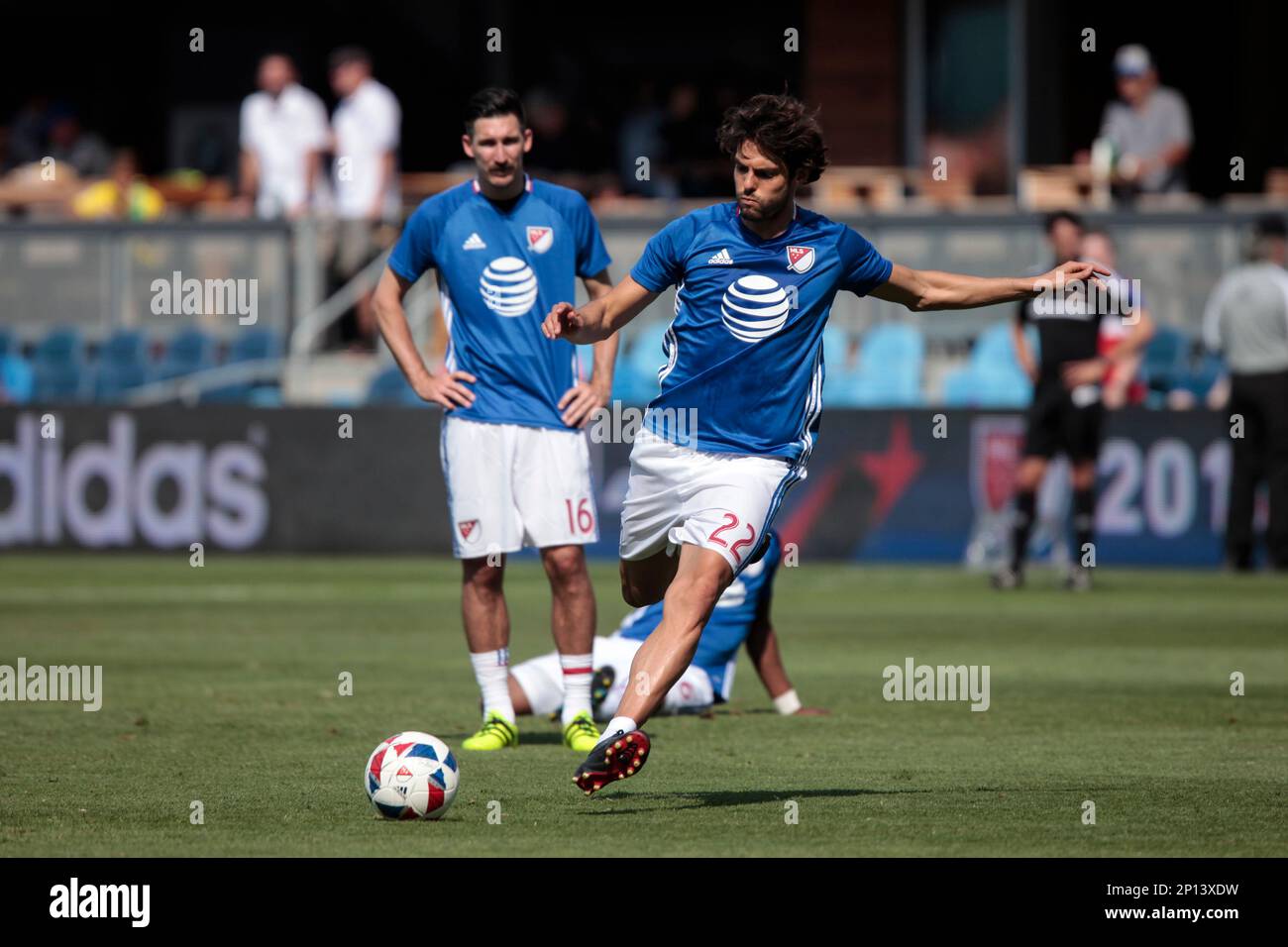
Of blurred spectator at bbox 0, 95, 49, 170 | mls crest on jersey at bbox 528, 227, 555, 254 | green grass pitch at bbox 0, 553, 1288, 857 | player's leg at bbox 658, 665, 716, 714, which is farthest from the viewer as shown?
blurred spectator at bbox 0, 95, 49, 170

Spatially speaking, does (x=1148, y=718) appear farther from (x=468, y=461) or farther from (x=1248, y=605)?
(x=1248, y=605)

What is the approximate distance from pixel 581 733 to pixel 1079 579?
8589 millimetres

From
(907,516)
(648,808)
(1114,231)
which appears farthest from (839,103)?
(648,808)

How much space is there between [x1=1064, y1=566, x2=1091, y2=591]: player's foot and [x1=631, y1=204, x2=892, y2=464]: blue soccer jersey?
375 inches

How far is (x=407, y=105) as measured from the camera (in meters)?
29.8

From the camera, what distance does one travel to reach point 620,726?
283 inches

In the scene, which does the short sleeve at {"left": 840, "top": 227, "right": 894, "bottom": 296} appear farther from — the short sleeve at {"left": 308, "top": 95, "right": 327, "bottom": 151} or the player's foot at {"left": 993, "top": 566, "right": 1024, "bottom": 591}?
the short sleeve at {"left": 308, "top": 95, "right": 327, "bottom": 151}

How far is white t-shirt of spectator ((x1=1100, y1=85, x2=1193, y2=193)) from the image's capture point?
71.8 feet

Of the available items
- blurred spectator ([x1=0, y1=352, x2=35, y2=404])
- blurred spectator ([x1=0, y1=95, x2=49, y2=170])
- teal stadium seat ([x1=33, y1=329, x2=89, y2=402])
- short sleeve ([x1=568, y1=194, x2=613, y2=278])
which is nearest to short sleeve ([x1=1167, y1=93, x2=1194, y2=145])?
teal stadium seat ([x1=33, y1=329, x2=89, y2=402])

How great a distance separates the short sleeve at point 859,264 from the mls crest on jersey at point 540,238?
1.67 m

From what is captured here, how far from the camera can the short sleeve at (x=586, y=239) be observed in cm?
938

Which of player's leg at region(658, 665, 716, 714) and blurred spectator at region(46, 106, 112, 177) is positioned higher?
blurred spectator at region(46, 106, 112, 177)

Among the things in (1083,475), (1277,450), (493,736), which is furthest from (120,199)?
(493,736)

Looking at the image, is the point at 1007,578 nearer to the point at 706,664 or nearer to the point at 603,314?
the point at 706,664
